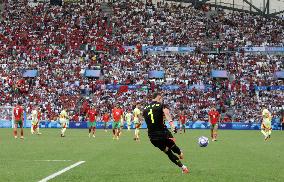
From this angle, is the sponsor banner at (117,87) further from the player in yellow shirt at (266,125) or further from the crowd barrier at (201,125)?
the player in yellow shirt at (266,125)

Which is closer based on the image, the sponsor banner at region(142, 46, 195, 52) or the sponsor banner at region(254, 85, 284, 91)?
the sponsor banner at region(254, 85, 284, 91)

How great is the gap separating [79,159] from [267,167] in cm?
646

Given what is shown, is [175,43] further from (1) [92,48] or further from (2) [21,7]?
(2) [21,7]

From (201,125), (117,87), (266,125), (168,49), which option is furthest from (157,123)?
(168,49)

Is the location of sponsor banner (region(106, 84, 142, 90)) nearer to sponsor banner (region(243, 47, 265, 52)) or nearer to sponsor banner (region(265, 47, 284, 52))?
sponsor banner (region(243, 47, 265, 52))

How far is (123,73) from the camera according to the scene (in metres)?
69.2

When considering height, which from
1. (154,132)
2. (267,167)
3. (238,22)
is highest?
(238,22)

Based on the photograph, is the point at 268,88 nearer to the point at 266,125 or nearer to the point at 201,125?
the point at 201,125

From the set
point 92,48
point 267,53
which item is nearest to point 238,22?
point 267,53

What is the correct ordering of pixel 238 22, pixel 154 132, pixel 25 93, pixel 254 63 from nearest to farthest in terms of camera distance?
pixel 154 132
pixel 25 93
pixel 254 63
pixel 238 22

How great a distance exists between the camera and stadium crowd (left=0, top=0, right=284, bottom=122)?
6575cm

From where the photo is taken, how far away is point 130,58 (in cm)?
7144

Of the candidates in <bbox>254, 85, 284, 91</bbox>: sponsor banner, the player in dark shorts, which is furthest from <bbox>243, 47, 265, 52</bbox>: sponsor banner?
the player in dark shorts

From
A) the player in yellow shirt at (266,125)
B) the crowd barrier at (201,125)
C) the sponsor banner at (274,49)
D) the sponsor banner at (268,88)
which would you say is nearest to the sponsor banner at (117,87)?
the crowd barrier at (201,125)
